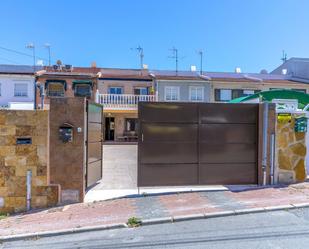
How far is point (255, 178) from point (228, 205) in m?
2.28

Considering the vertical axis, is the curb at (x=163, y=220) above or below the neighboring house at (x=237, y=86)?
below

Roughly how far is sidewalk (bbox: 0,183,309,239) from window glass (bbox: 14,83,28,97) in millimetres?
23070

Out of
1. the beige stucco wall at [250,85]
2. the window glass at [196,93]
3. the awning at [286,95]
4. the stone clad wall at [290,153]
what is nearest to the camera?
the stone clad wall at [290,153]

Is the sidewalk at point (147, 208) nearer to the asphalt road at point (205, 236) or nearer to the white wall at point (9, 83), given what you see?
the asphalt road at point (205, 236)

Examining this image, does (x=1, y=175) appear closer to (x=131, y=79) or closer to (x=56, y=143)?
(x=56, y=143)

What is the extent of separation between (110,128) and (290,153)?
21845 mm

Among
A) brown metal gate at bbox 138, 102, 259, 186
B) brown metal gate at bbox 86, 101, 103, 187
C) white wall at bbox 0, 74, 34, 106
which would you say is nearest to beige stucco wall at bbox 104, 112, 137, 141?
white wall at bbox 0, 74, 34, 106

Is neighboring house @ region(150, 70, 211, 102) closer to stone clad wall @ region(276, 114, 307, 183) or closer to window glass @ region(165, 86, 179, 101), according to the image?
window glass @ region(165, 86, 179, 101)

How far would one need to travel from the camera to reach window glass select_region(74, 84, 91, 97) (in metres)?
27.5

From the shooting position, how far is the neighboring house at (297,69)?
3269cm

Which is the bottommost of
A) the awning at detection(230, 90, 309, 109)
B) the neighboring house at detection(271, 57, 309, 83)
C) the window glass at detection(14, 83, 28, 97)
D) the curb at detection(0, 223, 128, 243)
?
the curb at detection(0, 223, 128, 243)

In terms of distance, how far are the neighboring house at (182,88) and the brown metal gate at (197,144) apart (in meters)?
20.4

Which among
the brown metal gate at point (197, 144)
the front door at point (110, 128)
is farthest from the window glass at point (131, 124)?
the brown metal gate at point (197, 144)

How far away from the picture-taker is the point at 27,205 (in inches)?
277
